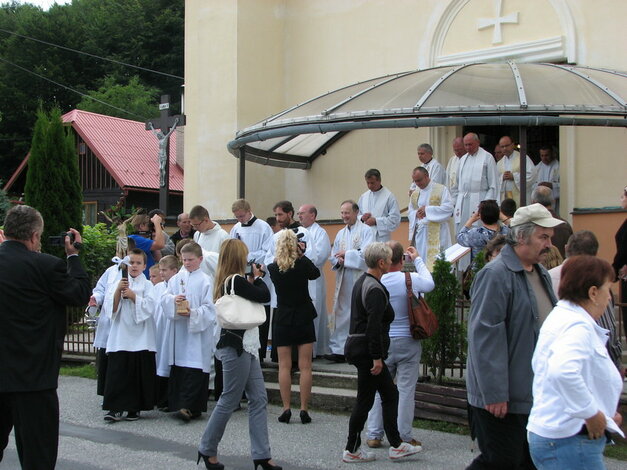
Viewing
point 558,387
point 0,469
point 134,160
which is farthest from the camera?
point 134,160

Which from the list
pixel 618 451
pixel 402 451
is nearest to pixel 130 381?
pixel 402 451

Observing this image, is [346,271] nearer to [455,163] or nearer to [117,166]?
[455,163]

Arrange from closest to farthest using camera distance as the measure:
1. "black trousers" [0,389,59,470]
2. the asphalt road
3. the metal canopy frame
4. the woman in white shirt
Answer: the woman in white shirt
"black trousers" [0,389,59,470]
the asphalt road
the metal canopy frame

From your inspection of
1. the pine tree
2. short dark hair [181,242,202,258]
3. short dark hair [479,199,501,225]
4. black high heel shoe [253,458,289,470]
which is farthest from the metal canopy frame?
the pine tree

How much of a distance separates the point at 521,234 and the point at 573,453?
1.51 m

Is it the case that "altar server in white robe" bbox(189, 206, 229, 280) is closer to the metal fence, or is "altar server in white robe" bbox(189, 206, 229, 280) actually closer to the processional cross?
the metal fence

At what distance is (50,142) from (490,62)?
11.9 metres

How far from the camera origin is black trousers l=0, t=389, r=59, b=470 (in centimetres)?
543

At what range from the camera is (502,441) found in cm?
482

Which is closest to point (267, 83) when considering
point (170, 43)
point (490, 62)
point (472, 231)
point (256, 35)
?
point (256, 35)

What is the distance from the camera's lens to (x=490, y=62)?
12453 mm

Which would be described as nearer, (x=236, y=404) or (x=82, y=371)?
(x=236, y=404)

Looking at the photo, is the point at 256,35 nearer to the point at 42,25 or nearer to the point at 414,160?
the point at 414,160

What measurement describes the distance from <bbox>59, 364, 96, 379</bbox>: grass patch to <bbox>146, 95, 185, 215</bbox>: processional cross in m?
5.58
